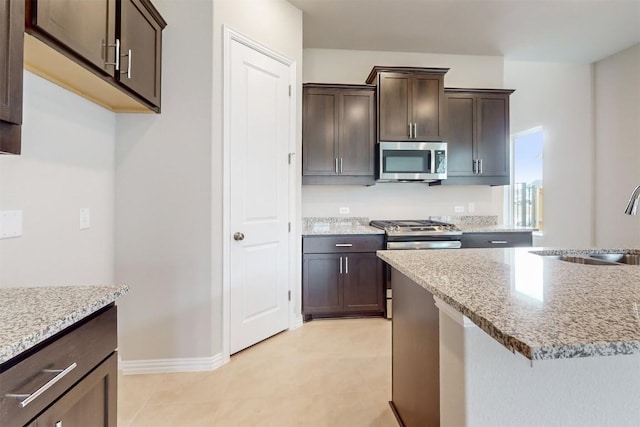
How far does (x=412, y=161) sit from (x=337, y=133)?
33.2 inches

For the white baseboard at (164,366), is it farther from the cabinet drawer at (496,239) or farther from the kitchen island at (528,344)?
the cabinet drawer at (496,239)

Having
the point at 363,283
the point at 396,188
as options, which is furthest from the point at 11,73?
the point at 396,188

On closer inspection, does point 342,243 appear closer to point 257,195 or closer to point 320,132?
point 257,195

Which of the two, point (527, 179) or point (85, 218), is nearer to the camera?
point (85, 218)

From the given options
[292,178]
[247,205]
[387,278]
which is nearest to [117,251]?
[247,205]

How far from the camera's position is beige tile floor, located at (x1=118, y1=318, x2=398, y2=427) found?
1819 mm

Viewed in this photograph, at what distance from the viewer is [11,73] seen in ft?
3.25

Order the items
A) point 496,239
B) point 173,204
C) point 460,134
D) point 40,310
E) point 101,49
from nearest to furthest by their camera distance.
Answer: point 40,310 < point 101,49 < point 173,204 < point 496,239 < point 460,134

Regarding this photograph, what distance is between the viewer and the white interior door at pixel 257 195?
2.52 meters

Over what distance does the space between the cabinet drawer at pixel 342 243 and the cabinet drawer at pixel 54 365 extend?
7.13 feet

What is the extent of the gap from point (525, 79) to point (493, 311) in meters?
5.80

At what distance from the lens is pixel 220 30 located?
2.39 m

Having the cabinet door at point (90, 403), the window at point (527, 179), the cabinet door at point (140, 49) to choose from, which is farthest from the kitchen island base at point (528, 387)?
the window at point (527, 179)

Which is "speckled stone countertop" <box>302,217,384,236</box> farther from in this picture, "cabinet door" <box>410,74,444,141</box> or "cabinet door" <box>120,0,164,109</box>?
"cabinet door" <box>120,0,164,109</box>
